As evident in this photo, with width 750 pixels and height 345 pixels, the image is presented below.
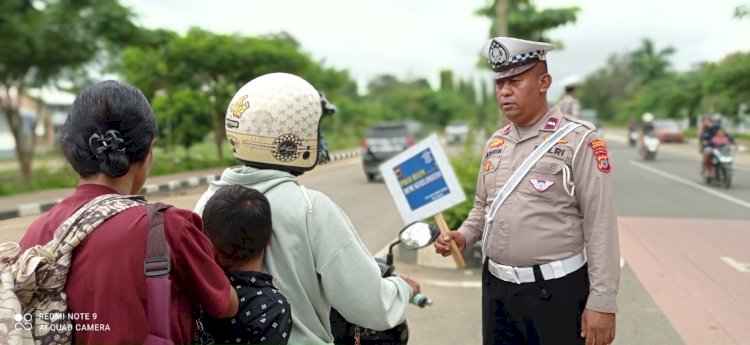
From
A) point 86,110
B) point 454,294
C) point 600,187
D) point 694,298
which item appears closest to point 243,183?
point 86,110

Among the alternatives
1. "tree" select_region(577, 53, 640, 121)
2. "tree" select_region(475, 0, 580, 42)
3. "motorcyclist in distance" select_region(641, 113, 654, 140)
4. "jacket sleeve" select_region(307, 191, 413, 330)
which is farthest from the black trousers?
"tree" select_region(577, 53, 640, 121)

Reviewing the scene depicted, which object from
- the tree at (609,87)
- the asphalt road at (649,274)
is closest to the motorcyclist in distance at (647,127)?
the asphalt road at (649,274)

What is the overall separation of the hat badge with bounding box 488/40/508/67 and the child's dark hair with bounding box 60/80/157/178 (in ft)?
4.25

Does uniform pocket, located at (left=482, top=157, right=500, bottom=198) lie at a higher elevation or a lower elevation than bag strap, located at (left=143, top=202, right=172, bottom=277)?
lower

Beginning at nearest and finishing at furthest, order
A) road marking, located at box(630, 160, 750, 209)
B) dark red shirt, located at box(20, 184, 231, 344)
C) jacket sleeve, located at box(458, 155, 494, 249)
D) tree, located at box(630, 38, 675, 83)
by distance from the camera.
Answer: dark red shirt, located at box(20, 184, 231, 344), jacket sleeve, located at box(458, 155, 494, 249), road marking, located at box(630, 160, 750, 209), tree, located at box(630, 38, 675, 83)

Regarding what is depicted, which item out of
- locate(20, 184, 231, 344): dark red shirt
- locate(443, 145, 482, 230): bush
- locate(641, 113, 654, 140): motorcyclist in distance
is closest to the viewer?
locate(20, 184, 231, 344): dark red shirt

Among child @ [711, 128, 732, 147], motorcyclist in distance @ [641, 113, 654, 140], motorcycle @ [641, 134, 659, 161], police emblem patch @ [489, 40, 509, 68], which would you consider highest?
police emblem patch @ [489, 40, 509, 68]

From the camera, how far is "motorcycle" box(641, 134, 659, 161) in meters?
17.5

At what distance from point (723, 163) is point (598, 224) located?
10603 millimetres

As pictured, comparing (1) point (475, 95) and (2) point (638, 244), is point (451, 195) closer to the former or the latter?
(2) point (638, 244)

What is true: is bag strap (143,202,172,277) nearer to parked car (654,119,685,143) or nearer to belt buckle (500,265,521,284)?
belt buckle (500,265,521,284)

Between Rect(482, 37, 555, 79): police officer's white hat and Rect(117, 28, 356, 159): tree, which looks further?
Rect(117, 28, 356, 159): tree

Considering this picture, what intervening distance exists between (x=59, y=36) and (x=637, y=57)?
65.5m

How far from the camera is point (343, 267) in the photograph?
1.50 meters
